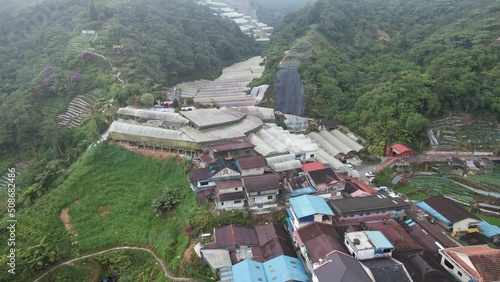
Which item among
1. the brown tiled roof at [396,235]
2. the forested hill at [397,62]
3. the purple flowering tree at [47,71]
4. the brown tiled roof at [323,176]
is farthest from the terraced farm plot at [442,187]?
the purple flowering tree at [47,71]

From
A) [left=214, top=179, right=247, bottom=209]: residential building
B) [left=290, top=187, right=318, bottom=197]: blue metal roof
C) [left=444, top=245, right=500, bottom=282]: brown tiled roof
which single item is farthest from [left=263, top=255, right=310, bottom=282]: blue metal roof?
[left=444, top=245, right=500, bottom=282]: brown tiled roof

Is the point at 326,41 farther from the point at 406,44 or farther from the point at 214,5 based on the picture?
the point at 214,5

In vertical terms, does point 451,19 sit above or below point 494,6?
below

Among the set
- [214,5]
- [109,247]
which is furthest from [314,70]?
[214,5]

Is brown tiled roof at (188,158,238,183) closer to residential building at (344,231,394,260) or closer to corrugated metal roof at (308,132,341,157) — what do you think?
residential building at (344,231,394,260)

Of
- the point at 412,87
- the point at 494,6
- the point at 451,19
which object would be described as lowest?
the point at 412,87

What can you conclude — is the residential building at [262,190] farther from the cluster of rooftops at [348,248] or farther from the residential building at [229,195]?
the cluster of rooftops at [348,248]
